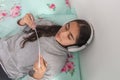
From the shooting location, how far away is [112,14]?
1025mm

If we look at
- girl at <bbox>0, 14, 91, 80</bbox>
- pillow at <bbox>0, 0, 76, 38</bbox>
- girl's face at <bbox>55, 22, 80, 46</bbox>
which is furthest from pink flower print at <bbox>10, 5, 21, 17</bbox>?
girl's face at <bbox>55, 22, 80, 46</bbox>

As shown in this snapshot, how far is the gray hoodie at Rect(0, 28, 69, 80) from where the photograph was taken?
1229 mm

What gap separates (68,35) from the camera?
3.87ft

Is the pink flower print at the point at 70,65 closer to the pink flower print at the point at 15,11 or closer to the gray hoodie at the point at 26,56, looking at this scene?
the gray hoodie at the point at 26,56

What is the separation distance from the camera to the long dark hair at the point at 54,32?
3.93 feet

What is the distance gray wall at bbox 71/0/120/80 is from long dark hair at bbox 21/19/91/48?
0.16ft

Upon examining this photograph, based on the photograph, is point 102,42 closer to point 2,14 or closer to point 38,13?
point 38,13

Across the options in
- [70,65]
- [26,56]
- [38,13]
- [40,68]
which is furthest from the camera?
[38,13]

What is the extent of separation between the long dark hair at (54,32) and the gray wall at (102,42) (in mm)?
50

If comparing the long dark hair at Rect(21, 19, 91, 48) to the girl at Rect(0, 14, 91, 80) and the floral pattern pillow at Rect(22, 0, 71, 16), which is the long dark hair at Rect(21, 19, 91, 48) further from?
the floral pattern pillow at Rect(22, 0, 71, 16)

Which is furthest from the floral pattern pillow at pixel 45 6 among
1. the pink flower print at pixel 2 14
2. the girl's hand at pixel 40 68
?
the girl's hand at pixel 40 68

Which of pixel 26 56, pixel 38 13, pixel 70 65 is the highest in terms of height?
pixel 38 13

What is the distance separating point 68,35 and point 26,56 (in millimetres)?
263

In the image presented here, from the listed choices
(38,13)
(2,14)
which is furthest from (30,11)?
(2,14)
